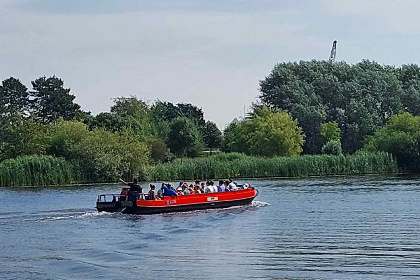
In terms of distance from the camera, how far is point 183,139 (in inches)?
3659

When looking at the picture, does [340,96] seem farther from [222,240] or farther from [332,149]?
[222,240]

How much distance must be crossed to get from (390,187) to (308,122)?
38.4m

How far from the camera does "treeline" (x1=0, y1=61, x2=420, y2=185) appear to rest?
68.6 m

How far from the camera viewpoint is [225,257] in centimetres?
2633

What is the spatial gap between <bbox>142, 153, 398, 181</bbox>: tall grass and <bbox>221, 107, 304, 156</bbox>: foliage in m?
8.92

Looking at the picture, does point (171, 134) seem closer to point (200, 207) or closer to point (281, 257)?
point (200, 207)

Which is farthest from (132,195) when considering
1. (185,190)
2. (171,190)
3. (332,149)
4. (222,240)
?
(332,149)

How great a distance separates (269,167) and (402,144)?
16708 mm

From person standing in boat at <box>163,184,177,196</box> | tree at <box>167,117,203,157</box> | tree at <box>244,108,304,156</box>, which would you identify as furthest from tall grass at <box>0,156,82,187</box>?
tree at <box>167,117,203,157</box>

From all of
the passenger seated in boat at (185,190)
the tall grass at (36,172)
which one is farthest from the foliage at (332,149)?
the passenger seated in boat at (185,190)

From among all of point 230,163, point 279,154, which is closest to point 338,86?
point 279,154

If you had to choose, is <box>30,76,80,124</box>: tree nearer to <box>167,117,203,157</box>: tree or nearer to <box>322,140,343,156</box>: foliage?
<box>167,117,203,157</box>: tree

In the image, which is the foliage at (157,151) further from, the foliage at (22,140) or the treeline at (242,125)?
the foliage at (22,140)

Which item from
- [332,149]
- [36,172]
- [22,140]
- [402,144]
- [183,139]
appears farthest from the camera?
[183,139]
